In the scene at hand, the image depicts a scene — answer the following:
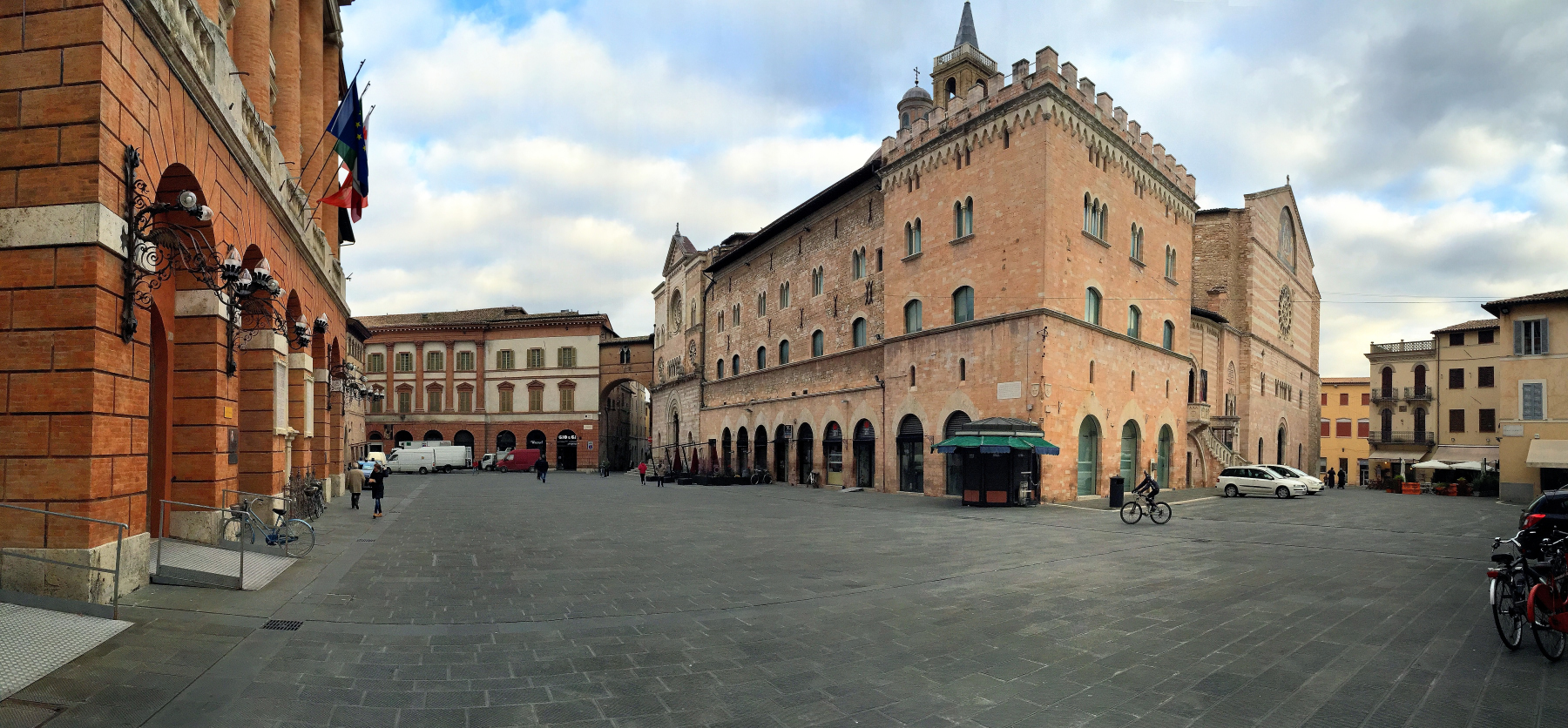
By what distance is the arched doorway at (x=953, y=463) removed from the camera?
26891 mm

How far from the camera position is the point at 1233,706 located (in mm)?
5504

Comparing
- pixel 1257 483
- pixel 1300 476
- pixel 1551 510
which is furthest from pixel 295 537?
pixel 1300 476

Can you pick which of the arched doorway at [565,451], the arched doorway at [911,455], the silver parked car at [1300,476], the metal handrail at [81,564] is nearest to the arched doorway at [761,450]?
the arched doorway at [911,455]

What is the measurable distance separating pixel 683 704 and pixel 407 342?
64.0 metres

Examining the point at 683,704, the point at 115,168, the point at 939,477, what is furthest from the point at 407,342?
the point at 683,704

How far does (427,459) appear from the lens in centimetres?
5469

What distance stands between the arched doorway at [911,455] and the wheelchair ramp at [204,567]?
2180 cm

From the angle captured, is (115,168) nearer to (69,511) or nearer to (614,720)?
(69,511)

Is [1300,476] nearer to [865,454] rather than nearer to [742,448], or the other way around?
[865,454]

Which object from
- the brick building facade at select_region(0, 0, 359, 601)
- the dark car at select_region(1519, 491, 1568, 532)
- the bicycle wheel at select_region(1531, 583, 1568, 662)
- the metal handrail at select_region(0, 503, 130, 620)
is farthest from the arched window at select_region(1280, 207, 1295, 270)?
the metal handrail at select_region(0, 503, 130, 620)

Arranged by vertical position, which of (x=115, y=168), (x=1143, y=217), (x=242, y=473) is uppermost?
(x=1143, y=217)

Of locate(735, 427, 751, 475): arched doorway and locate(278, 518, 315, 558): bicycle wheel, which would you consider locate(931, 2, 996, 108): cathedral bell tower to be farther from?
locate(278, 518, 315, 558): bicycle wheel

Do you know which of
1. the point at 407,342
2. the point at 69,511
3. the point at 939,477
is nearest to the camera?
the point at 69,511

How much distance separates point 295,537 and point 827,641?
33.2ft
